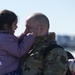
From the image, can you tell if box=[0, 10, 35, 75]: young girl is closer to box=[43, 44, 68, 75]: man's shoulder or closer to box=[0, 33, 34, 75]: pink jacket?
box=[0, 33, 34, 75]: pink jacket

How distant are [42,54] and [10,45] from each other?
40 centimetres

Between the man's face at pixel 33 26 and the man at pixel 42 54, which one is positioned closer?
the man at pixel 42 54

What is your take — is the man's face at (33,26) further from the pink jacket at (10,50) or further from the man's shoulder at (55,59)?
the man's shoulder at (55,59)

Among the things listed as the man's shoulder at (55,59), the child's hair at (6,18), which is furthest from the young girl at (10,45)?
the man's shoulder at (55,59)

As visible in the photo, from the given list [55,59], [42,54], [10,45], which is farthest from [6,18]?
[55,59]

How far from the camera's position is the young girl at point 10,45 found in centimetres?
541

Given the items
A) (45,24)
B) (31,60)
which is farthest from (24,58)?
(45,24)

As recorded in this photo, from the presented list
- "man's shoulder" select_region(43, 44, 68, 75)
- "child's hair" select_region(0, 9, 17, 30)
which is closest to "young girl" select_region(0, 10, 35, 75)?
"child's hair" select_region(0, 9, 17, 30)

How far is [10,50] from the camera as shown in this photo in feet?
17.8

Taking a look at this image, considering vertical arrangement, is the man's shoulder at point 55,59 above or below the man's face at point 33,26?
below

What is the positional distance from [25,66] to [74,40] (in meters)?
111

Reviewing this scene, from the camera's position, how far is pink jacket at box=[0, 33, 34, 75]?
5.41 meters

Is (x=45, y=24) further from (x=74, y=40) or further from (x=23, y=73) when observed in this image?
(x=74, y=40)

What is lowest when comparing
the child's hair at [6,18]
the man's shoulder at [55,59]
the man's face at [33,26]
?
the man's shoulder at [55,59]
